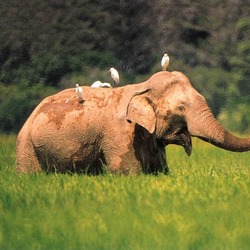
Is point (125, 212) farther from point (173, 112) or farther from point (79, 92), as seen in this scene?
point (79, 92)

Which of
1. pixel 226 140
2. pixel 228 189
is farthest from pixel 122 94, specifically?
pixel 228 189

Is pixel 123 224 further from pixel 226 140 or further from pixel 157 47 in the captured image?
pixel 157 47

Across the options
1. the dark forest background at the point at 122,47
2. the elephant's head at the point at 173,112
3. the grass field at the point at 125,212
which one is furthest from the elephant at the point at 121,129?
the dark forest background at the point at 122,47

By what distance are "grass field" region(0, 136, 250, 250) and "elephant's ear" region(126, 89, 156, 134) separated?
615mm

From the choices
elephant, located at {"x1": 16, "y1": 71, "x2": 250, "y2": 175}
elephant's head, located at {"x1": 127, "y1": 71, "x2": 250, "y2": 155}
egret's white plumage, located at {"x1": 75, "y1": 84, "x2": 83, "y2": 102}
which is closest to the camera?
elephant's head, located at {"x1": 127, "y1": 71, "x2": 250, "y2": 155}

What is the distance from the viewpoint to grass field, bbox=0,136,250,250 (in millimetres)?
6730

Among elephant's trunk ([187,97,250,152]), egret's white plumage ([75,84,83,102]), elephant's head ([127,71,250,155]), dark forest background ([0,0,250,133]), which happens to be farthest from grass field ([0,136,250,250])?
dark forest background ([0,0,250,133])

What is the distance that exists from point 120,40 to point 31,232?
2353 centimetres

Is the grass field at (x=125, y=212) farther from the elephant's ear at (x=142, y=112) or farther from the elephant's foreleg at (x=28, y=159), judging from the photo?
the elephant's foreleg at (x=28, y=159)

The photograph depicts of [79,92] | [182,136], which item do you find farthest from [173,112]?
[79,92]

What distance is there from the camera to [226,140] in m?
10.3

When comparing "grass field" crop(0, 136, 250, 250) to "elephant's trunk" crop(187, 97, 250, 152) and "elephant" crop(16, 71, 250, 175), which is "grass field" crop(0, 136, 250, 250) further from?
"elephant" crop(16, 71, 250, 175)

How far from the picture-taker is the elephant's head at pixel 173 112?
10.4 meters

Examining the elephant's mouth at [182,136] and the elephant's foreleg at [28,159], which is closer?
the elephant's mouth at [182,136]
